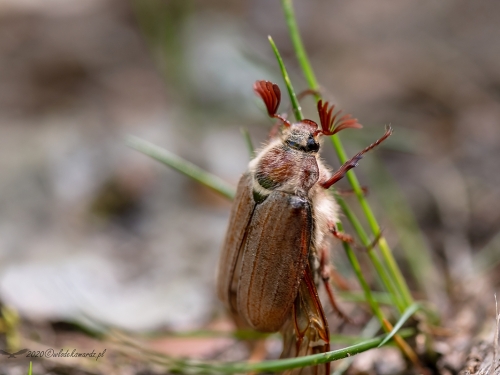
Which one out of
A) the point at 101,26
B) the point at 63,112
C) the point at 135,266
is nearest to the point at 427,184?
the point at 135,266

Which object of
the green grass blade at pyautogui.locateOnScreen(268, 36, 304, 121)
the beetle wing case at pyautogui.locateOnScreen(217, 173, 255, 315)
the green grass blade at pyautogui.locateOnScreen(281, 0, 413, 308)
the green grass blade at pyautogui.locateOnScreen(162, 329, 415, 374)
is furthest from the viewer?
the green grass blade at pyautogui.locateOnScreen(281, 0, 413, 308)

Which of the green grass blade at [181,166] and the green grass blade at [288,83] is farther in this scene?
the green grass blade at [181,166]

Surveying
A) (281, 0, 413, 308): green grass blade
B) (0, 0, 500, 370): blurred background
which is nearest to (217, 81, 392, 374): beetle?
(281, 0, 413, 308): green grass blade

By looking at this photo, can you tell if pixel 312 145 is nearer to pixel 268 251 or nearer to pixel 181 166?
pixel 268 251

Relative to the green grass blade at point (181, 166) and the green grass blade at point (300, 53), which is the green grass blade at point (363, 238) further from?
the green grass blade at point (181, 166)

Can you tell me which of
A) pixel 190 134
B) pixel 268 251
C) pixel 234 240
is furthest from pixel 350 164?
pixel 190 134

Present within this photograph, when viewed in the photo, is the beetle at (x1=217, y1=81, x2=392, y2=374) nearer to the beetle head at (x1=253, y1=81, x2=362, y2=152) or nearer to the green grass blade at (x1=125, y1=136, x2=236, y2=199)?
the beetle head at (x1=253, y1=81, x2=362, y2=152)

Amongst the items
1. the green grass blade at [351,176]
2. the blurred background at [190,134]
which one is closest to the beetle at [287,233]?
the green grass blade at [351,176]
